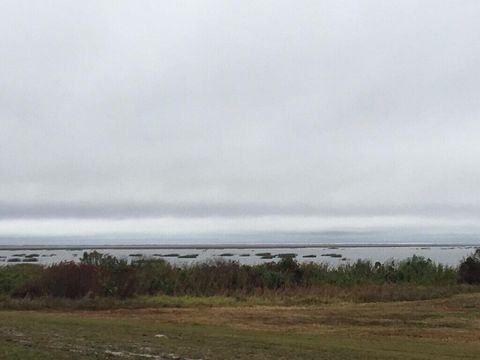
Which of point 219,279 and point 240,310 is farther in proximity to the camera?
point 219,279

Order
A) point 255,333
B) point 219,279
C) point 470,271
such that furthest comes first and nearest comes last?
1. point 470,271
2. point 219,279
3. point 255,333

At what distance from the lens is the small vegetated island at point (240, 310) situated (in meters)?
14.7

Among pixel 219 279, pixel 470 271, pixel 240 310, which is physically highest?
pixel 470 271

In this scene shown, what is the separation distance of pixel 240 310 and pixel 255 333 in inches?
308

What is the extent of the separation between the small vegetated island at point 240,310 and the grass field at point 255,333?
0.11 feet

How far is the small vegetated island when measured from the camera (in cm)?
1470

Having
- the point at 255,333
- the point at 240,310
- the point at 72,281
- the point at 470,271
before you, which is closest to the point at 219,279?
the point at 72,281

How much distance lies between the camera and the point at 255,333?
61.2 ft

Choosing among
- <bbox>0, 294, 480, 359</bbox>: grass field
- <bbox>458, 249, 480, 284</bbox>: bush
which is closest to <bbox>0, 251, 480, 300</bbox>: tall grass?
<bbox>458, 249, 480, 284</bbox>: bush

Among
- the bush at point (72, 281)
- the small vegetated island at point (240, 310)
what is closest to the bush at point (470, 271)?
the small vegetated island at point (240, 310)

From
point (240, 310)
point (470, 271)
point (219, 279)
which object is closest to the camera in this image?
point (240, 310)

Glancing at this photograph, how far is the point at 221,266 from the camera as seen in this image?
37.4 m

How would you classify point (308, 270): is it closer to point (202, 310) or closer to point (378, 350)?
point (202, 310)

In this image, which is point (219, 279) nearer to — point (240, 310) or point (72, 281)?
point (72, 281)
